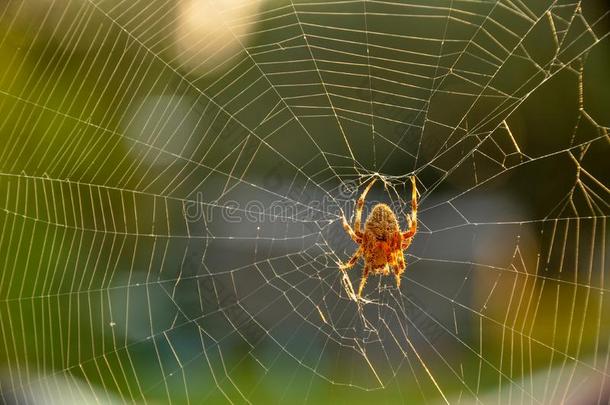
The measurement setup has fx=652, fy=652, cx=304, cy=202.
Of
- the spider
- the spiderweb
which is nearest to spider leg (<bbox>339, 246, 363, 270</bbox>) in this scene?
the spider

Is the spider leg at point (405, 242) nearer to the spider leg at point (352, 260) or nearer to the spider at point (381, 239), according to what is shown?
the spider at point (381, 239)

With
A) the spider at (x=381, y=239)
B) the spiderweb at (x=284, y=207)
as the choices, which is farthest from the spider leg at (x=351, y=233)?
the spiderweb at (x=284, y=207)

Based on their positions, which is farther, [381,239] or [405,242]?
[405,242]

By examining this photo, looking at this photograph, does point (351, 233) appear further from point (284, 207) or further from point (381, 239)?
point (284, 207)

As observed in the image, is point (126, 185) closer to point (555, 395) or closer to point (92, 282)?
point (92, 282)

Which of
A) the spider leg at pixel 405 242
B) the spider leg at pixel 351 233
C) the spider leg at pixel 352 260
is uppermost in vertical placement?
the spider leg at pixel 351 233

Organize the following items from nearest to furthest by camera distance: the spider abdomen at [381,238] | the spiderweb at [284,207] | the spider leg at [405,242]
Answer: the spiderweb at [284,207], the spider abdomen at [381,238], the spider leg at [405,242]

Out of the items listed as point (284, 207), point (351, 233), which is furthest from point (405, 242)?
point (284, 207)
